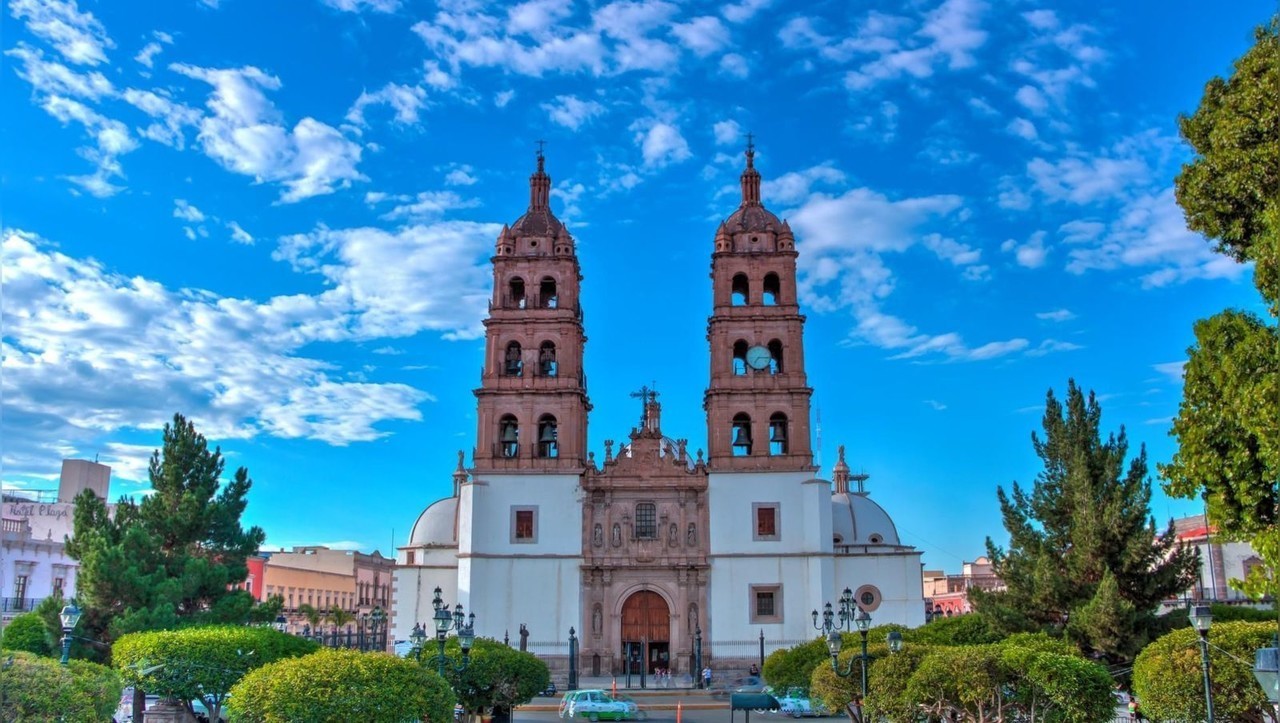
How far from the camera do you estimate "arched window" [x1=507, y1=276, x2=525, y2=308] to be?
45781 millimetres

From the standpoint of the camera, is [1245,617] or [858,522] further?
[858,522]

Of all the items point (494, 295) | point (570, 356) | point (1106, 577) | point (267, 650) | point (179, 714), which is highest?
point (494, 295)

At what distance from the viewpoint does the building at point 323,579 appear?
66.9 metres

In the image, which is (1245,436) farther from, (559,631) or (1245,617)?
(559,631)

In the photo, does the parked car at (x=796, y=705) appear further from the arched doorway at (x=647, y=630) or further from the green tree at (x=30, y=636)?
the green tree at (x=30, y=636)

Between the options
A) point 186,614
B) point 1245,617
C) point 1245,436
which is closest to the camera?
point 1245,436

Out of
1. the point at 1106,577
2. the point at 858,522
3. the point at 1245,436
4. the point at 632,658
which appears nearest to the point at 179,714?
the point at 632,658

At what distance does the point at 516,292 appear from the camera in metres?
46.2

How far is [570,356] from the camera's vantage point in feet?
146

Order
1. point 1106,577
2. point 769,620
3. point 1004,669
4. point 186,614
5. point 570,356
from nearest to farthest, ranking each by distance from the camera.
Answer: point 1004,669 < point 1106,577 < point 186,614 < point 769,620 < point 570,356

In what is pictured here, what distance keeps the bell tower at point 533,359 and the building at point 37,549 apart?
15.6 meters

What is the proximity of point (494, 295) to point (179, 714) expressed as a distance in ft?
76.5

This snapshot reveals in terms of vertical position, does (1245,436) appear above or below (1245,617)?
above

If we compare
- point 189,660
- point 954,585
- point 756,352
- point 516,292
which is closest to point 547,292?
point 516,292
